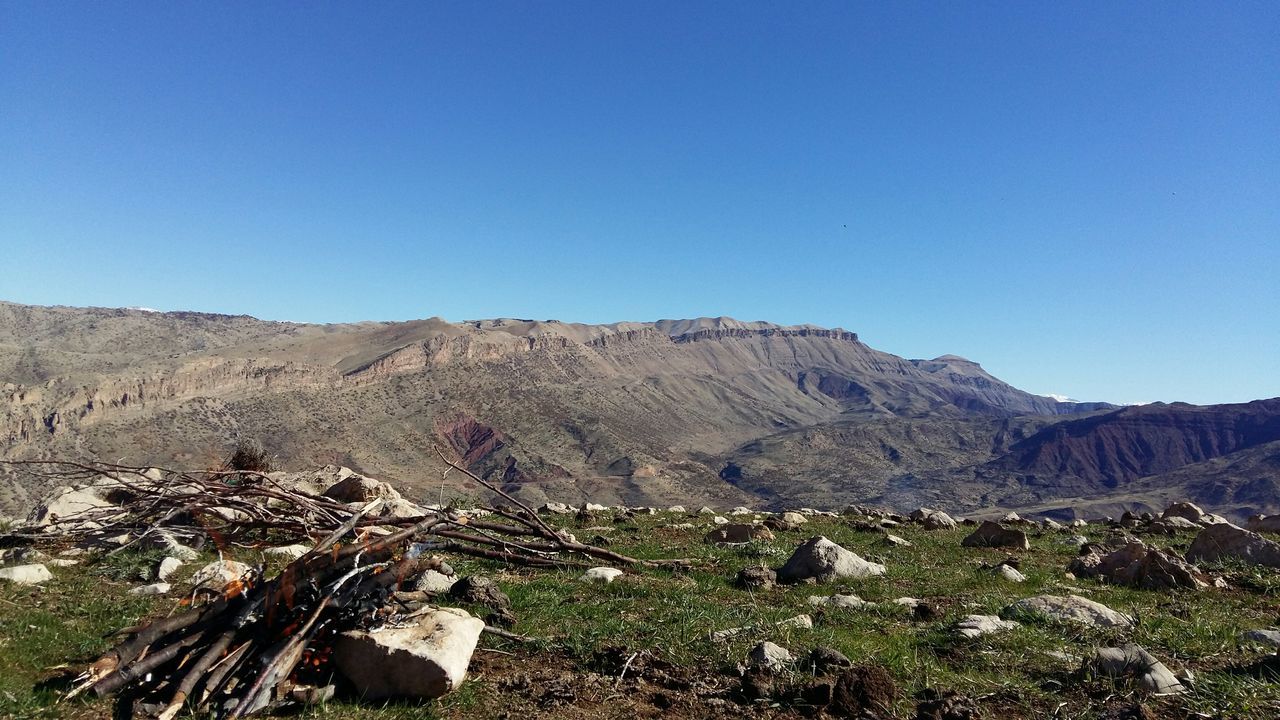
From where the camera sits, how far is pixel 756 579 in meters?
9.95

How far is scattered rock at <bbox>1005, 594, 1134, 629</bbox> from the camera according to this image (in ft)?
24.3

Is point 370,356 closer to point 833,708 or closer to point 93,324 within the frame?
point 93,324

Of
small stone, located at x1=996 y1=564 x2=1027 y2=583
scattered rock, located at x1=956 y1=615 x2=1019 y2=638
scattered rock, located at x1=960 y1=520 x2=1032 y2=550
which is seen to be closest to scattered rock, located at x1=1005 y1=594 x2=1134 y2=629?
scattered rock, located at x1=956 y1=615 x2=1019 y2=638

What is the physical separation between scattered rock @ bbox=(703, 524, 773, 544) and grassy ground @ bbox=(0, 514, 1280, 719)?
447 cm

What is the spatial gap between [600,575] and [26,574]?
735 cm

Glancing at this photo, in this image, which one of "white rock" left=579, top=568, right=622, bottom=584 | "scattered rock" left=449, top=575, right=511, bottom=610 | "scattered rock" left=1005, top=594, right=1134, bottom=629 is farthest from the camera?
"white rock" left=579, top=568, right=622, bottom=584

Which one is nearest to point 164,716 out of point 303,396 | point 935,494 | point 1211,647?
point 1211,647

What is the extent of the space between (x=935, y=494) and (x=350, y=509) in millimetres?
175353

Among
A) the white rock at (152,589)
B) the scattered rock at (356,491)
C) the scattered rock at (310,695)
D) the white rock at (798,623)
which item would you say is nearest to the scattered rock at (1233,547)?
the white rock at (798,623)

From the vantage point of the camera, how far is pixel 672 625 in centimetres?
716

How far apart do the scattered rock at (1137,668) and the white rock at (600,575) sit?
5751 mm

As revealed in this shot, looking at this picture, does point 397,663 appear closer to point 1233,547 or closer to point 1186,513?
point 1233,547

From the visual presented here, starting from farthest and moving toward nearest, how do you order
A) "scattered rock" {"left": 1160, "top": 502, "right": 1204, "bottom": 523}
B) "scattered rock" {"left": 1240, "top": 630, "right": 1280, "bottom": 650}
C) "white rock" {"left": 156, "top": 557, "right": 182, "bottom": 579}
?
"scattered rock" {"left": 1160, "top": 502, "right": 1204, "bottom": 523} → "white rock" {"left": 156, "top": 557, "right": 182, "bottom": 579} → "scattered rock" {"left": 1240, "top": 630, "right": 1280, "bottom": 650}

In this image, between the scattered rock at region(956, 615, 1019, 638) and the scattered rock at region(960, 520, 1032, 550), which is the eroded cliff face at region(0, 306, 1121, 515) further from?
the scattered rock at region(956, 615, 1019, 638)
